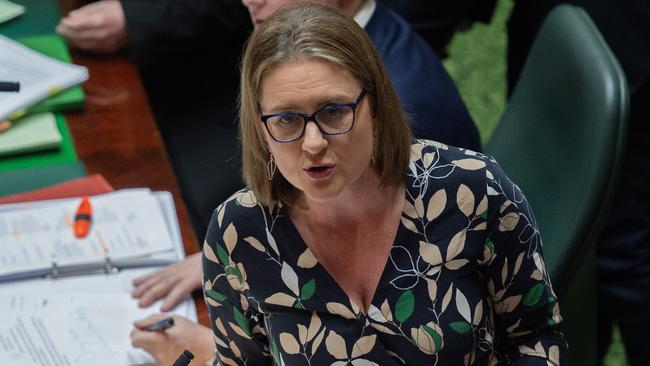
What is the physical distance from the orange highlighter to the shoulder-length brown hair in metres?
0.51

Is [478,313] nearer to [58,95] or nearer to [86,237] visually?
[86,237]

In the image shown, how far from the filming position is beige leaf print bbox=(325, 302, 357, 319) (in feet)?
4.14

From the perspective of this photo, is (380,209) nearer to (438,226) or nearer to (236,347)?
(438,226)

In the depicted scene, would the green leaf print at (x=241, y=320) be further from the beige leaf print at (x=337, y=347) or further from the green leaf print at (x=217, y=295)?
the beige leaf print at (x=337, y=347)

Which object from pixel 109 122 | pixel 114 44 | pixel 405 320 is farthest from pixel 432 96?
pixel 114 44

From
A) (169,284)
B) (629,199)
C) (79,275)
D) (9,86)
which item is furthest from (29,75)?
(629,199)

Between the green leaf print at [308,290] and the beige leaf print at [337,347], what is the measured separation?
61mm

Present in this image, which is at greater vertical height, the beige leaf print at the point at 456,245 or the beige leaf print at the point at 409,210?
the beige leaf print at the point at 409,210

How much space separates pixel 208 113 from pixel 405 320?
1192mm

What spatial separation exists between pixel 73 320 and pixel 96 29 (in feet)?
2.97

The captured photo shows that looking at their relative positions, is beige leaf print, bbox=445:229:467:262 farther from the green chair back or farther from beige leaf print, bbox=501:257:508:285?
the green chair back

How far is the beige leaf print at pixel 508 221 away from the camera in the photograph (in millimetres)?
1268

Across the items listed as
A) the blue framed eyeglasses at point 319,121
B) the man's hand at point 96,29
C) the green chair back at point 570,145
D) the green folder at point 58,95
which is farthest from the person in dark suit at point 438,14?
the blue framed eyeglasses at point 319,121

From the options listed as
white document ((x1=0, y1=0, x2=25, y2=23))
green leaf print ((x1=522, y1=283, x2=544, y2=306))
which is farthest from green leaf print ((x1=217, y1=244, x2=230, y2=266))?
white document ((x1=0, y1=0, x2=25, y2=23))
